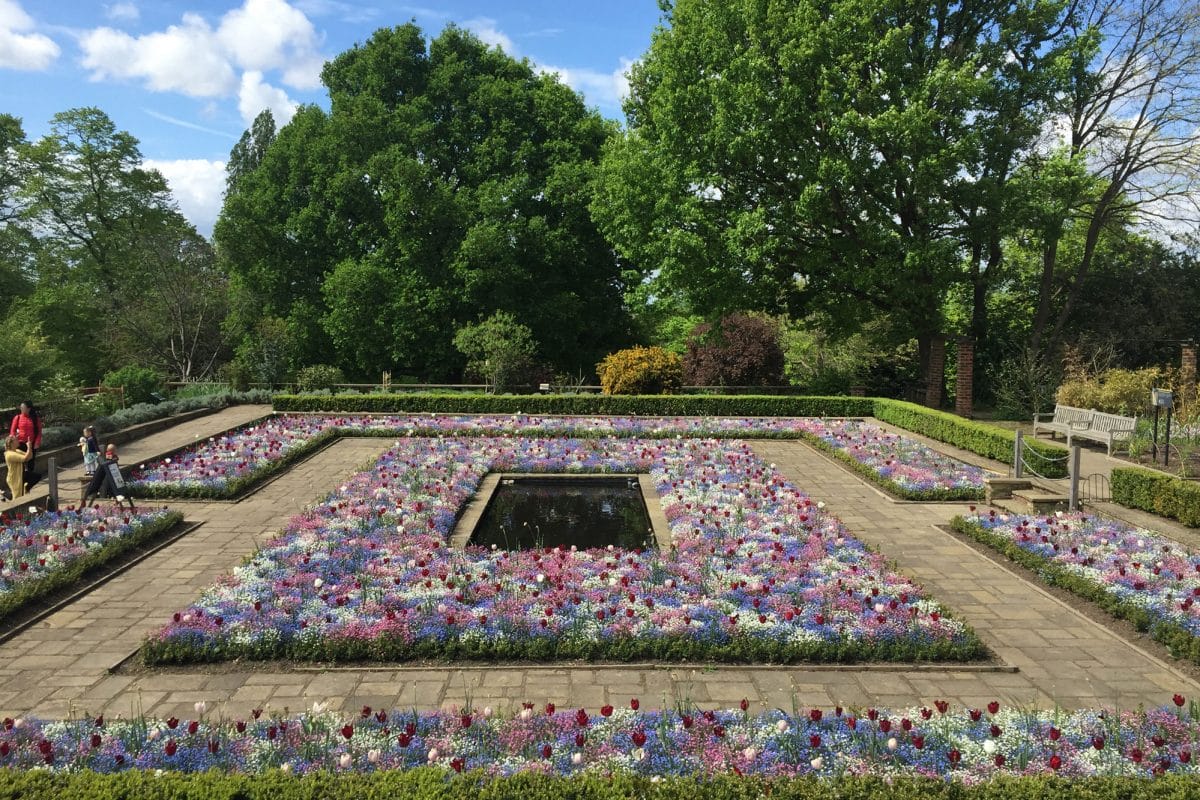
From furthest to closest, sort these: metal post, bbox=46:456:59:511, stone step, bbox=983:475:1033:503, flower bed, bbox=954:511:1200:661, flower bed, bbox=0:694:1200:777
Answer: stone step, bbox=983:475:1033:503 → metal post, bbox=46:456:59:511 → flower bed, bbox=954:511:1200:661 → flower bed, bbox=0:694:1200:777

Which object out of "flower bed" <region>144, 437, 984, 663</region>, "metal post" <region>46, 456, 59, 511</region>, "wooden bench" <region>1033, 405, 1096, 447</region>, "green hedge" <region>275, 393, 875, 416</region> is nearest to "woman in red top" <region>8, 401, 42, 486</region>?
"metal post" <region>46, 456, 59, 511</region>

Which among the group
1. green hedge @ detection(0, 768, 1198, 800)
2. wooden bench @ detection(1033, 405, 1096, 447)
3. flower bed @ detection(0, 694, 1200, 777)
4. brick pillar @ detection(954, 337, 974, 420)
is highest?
brick pillar @ detection(954, 337, 974, 420)

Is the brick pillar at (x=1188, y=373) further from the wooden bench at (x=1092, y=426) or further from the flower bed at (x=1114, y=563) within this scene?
the flower bed at (x=1114, y=563)

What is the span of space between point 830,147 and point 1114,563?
49.2 feet

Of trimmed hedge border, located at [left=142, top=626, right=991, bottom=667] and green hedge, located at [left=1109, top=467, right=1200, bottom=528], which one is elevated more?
green hedge, located at [left=1109, top=467, right=1200, bottom=528]

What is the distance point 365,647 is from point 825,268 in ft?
62.4

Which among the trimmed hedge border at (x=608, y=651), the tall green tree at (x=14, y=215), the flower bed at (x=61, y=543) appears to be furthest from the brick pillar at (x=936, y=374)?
the tall green tree at (x=14, y=215)

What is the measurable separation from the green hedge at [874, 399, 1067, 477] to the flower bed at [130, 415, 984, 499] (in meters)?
1.00

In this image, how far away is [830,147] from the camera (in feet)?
67.7

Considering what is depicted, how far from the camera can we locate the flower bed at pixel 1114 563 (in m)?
7.00

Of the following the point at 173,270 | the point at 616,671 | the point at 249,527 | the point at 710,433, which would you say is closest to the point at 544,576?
the point at 616,671

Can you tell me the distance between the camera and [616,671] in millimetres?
6297

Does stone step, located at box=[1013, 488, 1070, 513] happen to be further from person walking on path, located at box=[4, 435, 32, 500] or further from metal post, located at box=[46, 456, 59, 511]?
person walking on path, located at box=[4, 435, 32, 500]

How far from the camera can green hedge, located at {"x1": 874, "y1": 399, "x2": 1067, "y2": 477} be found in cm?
1353
